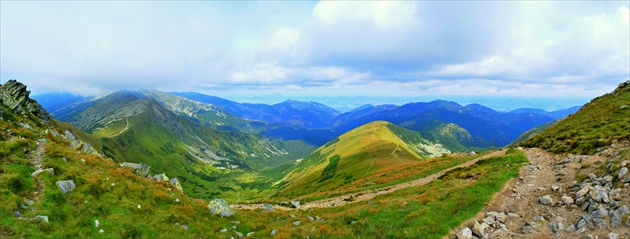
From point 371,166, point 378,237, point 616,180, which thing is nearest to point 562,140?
point 616,180

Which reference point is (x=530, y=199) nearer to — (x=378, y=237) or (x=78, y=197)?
(x=378, y=237)

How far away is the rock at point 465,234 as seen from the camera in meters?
17.9

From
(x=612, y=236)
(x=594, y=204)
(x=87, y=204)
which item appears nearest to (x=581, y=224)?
(x=612, y=236)

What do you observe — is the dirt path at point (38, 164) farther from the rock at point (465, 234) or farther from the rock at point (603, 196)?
the rock at point (603, 196)

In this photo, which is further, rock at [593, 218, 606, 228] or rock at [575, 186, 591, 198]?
rock at [575, 186, 591, 198]

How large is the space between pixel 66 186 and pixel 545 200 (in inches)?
1432

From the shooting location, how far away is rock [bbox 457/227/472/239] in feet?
58.6

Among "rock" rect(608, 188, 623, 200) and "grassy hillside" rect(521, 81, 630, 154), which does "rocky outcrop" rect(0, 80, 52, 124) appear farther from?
"grassy hillside" rect(521, 81, 630, 154)

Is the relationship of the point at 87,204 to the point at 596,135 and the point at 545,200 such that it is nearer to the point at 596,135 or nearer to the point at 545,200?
the point at 545,200

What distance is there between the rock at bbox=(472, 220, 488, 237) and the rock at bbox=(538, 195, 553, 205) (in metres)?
5.65

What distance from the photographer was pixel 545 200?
20.5 metres

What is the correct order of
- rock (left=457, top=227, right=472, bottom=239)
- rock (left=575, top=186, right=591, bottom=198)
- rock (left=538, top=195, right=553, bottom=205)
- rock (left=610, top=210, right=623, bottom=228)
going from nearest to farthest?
rock (left=610, top=210, right=623, bottom=228), rock (left=457, top=227, right=472, bottom=239), rock (left=575, top=186, right=591, bottom=198), rock (left=538, top=195, right=553, bottom=205)

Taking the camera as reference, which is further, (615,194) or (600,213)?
(615,194)

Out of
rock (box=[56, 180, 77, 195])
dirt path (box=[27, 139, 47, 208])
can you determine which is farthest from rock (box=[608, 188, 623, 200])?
dirt path (box=[27, 139, 47, 208])
